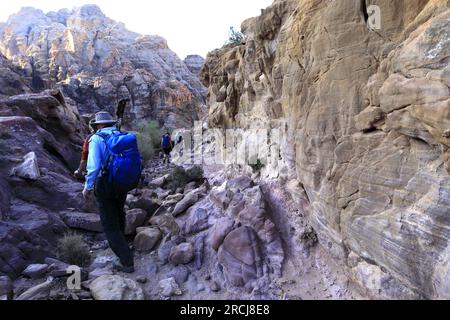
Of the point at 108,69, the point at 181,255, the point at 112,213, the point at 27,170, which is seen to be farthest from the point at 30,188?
the point at 108,69

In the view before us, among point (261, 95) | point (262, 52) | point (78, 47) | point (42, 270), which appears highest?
point (78, 47)

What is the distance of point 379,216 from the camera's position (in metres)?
2.98

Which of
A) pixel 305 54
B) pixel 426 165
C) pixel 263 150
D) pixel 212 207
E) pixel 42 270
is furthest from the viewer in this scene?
pixel 263 150

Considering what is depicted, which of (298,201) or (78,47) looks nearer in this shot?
(298,201)

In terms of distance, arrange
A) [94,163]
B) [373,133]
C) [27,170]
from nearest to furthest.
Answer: [373,133] → [94,163] → [27,170]

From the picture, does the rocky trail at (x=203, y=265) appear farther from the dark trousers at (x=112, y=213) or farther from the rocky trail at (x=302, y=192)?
the dark trousers at (x=112, y=213)

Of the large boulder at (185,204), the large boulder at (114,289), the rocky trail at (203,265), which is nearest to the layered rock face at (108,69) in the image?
the large boulder at (185,204)

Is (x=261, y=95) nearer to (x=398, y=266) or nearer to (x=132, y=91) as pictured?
(x=398, y=266)

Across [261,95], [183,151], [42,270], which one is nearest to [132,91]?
[183,151]

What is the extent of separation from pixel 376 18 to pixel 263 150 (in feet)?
10.8

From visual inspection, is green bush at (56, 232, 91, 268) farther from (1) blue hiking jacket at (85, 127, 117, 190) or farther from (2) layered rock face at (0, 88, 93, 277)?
(1) blue hiking jacket at (85, 127, 117, 190)

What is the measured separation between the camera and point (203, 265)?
4375 mm

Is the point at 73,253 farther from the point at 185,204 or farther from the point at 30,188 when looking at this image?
the point at 185,204

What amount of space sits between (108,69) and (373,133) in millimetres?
45861
